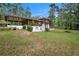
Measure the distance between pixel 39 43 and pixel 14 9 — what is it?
0.38 m

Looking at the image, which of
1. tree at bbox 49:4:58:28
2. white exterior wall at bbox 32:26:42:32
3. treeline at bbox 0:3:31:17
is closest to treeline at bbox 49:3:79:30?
tree at bbox 49:4:58:28

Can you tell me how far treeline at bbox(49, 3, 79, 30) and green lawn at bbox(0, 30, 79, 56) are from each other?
0.06 meters

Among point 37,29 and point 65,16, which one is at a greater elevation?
point 65,16

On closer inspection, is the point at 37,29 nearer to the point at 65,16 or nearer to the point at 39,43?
the point at 39,43

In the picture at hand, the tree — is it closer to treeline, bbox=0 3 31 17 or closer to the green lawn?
the green lawn

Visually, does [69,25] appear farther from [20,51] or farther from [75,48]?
[20,51]

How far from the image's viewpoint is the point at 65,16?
1.52m

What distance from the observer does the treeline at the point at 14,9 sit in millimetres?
1486

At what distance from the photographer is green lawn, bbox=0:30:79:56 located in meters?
1.47

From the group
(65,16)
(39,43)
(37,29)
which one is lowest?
(39,43)

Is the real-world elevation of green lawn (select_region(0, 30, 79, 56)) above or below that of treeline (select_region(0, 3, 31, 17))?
below

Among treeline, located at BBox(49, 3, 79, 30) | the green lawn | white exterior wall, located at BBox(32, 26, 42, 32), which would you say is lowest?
the green lawn

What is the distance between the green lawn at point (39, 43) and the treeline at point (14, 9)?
0.53 ft

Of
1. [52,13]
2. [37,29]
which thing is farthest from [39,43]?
[52,13]
